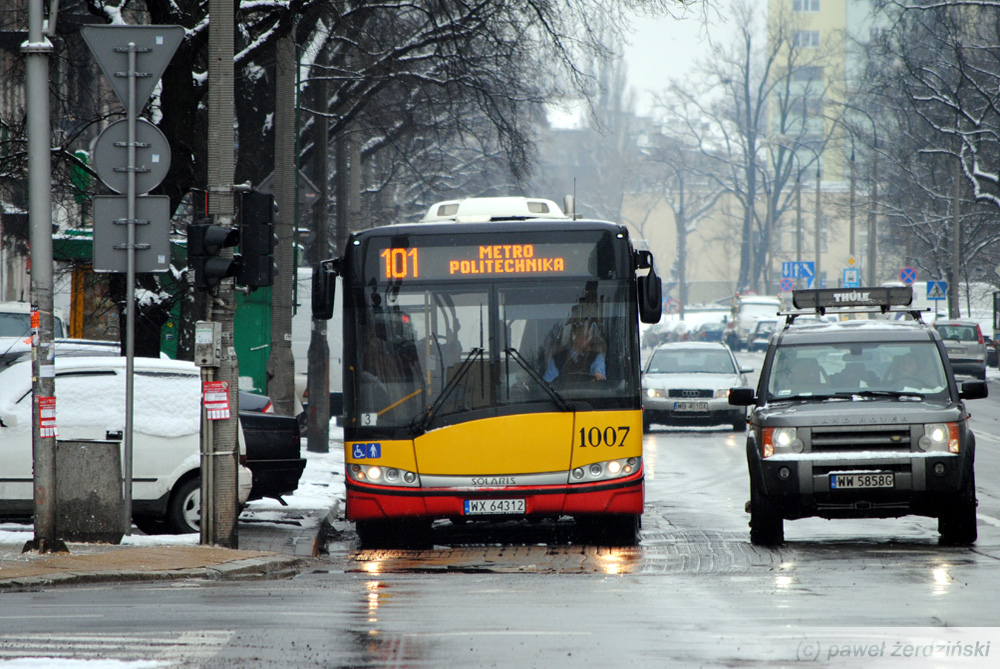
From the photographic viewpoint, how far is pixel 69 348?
57.3 ft

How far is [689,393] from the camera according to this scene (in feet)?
89.0

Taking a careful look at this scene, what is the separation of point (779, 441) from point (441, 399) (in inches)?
108

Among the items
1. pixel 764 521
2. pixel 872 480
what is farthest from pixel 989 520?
pixel 764 521

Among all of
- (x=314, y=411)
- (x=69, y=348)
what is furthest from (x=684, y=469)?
(x=69, y=348)

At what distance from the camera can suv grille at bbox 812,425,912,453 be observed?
1198cm

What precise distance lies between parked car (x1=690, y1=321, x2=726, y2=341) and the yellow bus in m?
65.7

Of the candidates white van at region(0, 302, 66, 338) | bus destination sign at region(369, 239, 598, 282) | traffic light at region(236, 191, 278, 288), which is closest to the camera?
traffic light at region(236, 191, 278, 288)

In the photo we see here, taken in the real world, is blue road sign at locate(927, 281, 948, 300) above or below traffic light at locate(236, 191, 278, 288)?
above

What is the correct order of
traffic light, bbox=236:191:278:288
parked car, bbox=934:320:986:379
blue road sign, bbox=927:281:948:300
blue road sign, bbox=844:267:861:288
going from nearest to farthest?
traffic light, bbox=236:191:278:288 < parked car, bbox=934:320:986:379 < blue road sign, bbox=927:281:948:300 < blue road sign, bbox=844:267:861:288

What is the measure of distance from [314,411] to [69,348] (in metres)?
5.44

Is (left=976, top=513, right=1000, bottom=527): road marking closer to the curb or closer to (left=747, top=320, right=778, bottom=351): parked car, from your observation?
the curb

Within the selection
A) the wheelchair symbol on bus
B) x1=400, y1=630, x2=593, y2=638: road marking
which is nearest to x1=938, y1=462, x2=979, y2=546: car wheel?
the wheelchair symbol on bus

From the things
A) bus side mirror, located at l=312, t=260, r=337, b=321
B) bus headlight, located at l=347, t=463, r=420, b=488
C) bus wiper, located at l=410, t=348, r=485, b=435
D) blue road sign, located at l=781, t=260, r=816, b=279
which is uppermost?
blue road sign, located at l=781, t=260, r=816, b=279

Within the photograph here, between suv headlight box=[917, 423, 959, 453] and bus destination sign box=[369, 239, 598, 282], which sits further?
bus destination sign box=[369, 239, 598, 282]
